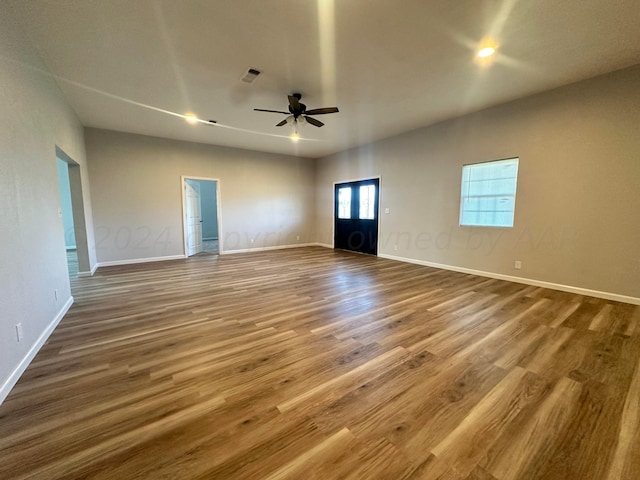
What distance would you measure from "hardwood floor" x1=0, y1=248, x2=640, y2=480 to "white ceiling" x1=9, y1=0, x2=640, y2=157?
2947 mm

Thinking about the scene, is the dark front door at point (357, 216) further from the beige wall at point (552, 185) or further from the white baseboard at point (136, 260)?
the white baseboard at point (136, 260)

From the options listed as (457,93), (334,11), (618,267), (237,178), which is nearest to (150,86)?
(334,11)

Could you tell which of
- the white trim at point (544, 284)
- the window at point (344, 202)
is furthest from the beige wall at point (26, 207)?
the window at point (344, 202)

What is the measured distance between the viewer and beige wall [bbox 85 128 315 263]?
5.58m

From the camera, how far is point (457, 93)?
390 centimetres

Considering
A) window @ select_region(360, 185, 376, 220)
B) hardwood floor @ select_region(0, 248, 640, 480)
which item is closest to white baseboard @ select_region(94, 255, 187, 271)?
hardwood floor @ select_region(0, 248, 640, 480)

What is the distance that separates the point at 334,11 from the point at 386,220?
15.4 feet

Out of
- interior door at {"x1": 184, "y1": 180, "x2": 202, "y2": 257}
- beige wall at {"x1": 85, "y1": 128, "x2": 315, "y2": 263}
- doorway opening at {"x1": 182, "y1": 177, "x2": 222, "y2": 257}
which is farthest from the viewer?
interior door at {"x1": 184, "y1": 180, "x2": 202, "y2": 257}

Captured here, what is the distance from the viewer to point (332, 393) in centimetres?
168

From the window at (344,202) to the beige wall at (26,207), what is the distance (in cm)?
598

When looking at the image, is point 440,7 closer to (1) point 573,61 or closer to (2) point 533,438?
(1) point 573,61

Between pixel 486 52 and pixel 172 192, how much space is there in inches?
257

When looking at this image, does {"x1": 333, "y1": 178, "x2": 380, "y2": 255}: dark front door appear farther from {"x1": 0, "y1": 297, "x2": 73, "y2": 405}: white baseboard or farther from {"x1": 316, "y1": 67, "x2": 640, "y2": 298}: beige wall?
{"x1": 0, "y1": 297, "x2": 73, "y2": 405}: white baseboard

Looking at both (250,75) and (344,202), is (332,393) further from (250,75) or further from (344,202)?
(344,202)
